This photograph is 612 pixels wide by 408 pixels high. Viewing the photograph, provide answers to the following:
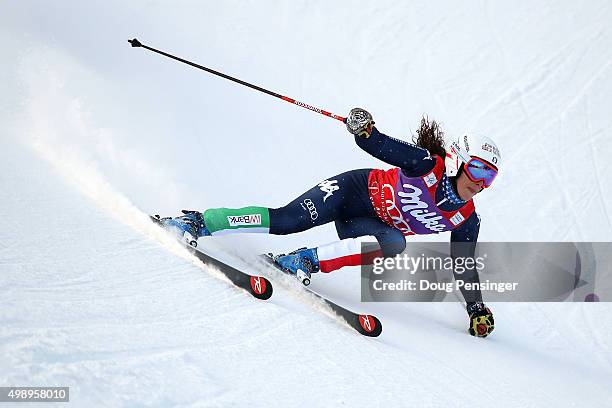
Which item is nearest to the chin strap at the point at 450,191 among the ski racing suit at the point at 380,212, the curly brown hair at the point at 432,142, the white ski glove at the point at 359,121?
the ski racing suit at the point at 380,212

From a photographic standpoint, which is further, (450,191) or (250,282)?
(450,191)

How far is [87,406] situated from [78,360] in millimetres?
251

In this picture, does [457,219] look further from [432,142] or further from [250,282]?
[250,282]

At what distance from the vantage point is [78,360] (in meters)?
2.08

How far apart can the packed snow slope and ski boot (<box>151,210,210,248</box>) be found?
0.13 m

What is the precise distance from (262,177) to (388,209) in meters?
1.86

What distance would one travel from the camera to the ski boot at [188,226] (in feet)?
12.0

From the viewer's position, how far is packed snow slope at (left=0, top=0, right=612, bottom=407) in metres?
2.35

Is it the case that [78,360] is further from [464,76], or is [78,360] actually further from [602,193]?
[464,76]

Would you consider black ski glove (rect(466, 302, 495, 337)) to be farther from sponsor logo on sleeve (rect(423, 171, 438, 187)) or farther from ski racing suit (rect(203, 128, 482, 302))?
sponsor logo on sleeve (rect(423, 171, 438, 187))

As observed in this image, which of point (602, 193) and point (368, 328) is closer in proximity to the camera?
point (368, 328)

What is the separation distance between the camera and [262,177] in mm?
5586


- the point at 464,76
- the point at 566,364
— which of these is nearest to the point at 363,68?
the point at 464,76

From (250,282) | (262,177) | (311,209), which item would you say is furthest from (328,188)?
(262,177)
